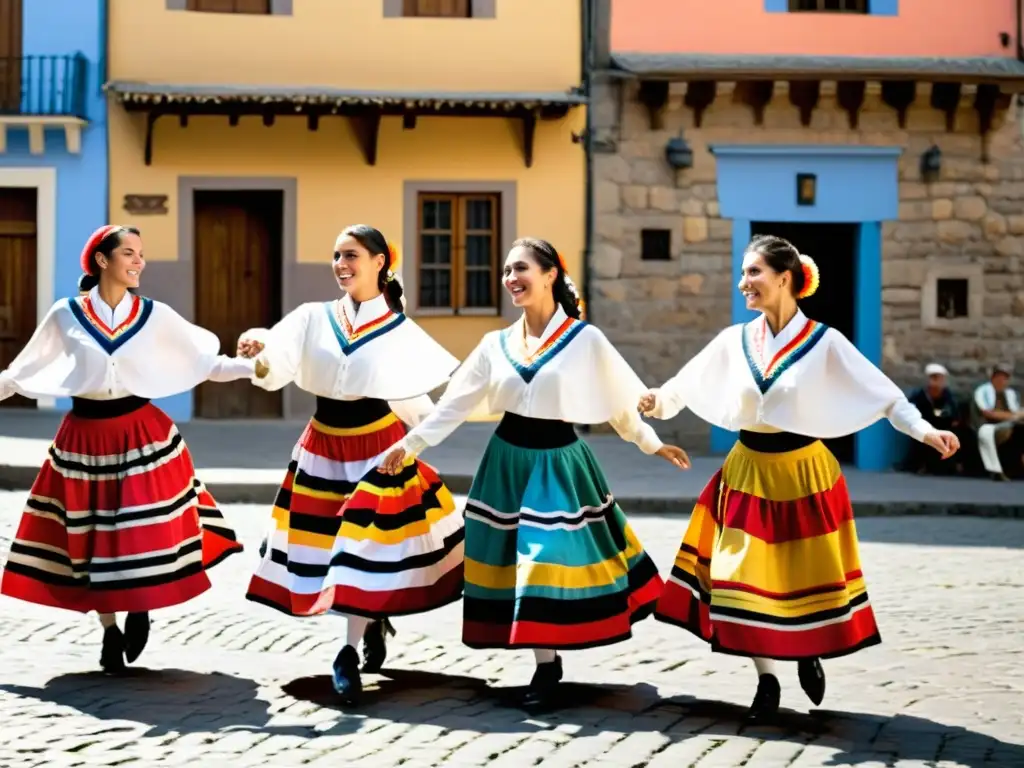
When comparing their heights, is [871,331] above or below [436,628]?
above

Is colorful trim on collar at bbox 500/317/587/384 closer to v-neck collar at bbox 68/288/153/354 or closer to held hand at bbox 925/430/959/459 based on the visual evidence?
held hand at bbox 925/430/959/459

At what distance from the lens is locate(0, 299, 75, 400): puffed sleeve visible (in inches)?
273

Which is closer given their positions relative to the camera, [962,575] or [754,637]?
[754,637]

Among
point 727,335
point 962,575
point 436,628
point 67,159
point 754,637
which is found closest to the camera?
point 754,637

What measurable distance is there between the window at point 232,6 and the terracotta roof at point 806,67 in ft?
11.8

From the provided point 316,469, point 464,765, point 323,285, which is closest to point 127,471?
point 316,469

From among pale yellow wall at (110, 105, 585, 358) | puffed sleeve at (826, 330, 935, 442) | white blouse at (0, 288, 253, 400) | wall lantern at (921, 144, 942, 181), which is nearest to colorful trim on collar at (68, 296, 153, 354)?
white blouse at (0, 288, 253, 400)

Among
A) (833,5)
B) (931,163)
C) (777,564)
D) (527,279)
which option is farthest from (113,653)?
(833,5)

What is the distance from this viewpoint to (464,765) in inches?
209

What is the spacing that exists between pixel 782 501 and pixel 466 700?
4.35 ft

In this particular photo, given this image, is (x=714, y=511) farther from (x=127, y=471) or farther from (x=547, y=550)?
(x=127, y=471)

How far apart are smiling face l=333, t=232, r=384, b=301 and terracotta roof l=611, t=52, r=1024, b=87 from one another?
36.9 ft

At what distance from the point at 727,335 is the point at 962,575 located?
161 inches

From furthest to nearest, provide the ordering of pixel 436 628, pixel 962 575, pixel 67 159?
pixel 67 159 → pixel 962 575 → pixel 436 628
